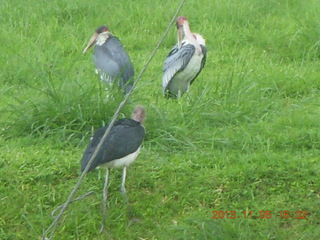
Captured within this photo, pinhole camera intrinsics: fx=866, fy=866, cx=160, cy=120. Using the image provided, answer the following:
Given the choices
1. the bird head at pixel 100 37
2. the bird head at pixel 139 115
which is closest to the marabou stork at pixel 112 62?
the bird head at pixel 100 37

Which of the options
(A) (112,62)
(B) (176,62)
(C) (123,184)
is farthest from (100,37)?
(C) (123,184)

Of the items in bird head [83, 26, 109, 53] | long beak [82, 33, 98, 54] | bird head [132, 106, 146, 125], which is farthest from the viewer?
long beak [82, 33, 98, 54]

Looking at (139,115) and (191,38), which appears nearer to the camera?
(139,115)

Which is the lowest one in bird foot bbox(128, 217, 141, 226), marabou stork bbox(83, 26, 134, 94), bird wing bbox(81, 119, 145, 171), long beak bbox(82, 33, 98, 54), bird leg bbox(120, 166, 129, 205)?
long beak bbox(82, 33, 98, 54)

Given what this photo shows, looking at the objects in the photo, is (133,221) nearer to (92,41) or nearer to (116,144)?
(116,144)

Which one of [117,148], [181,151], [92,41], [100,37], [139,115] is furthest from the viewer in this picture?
[92,41]

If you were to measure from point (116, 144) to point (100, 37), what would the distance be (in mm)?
3190

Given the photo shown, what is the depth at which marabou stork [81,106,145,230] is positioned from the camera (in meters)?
5.02

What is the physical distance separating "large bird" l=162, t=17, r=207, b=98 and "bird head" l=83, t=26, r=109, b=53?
0.67 m

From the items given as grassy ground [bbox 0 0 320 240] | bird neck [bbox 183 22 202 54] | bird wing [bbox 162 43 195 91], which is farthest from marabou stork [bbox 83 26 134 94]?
bird neck [bbox 183 22 202 54]

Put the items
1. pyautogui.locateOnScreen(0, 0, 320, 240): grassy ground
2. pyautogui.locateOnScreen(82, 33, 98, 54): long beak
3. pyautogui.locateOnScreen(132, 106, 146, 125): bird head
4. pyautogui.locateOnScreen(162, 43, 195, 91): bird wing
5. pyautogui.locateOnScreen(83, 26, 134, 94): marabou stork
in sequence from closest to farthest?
pyautogui.locateOnScreen(0, 0, 320, 240): grassy ground → pyautogui.locateOnScreen(132, 106, 146, 125): bird head → pyautogui.locateOnScreen(83, 26, 134, 94): marabou stork → pyautogui.locateOnScreen(162, 43, 195, 91): bird wing → pyautogui.locateOnScreen(82, 33, 98, 54): long beak

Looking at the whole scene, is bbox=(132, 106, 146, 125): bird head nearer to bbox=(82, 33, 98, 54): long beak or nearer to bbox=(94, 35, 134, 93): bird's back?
bbox=(94, 35, 134, 93): bird's back

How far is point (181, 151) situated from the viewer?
237 inches

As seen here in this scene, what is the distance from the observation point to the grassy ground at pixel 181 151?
5238mm
